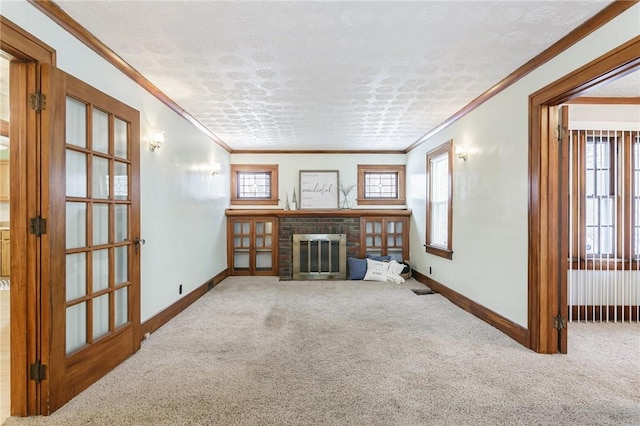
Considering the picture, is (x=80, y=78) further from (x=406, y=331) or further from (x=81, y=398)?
(x=406, y=331)

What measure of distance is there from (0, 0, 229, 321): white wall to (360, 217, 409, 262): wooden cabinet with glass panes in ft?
9.46

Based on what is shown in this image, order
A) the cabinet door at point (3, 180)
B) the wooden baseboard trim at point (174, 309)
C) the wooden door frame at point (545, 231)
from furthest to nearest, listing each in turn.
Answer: the cabinet door at point (3, 180) < the wooden baseboard trim at point (174, 309) < the wooden door frame at point (545, 231)

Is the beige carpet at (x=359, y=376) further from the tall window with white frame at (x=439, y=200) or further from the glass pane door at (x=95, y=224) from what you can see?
the tall window with white frame at (x=439, y=200)

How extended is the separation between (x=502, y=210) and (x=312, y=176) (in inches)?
161

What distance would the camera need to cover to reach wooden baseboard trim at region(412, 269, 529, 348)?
3154 millimetres

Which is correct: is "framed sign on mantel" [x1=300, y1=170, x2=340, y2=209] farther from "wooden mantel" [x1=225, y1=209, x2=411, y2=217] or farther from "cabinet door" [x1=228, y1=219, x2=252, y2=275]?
"cabinet door" [x1=228, y1=219, x2=252, y2=275]

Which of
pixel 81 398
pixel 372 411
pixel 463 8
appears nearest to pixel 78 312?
pixel 81 398

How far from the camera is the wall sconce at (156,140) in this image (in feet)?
11.5

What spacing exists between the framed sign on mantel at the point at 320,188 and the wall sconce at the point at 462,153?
2928 millimetres

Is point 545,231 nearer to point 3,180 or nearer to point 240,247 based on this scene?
point 240,247

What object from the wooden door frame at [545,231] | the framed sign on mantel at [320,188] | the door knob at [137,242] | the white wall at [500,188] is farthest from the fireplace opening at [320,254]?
the wooden door frame at [545,231]

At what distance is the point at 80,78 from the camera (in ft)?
8.08

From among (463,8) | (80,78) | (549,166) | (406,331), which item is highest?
(463,8)

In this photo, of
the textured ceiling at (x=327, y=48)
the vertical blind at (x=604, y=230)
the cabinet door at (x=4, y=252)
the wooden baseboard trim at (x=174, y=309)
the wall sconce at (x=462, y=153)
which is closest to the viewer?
the textured ceiling at (x=327, y=48)
